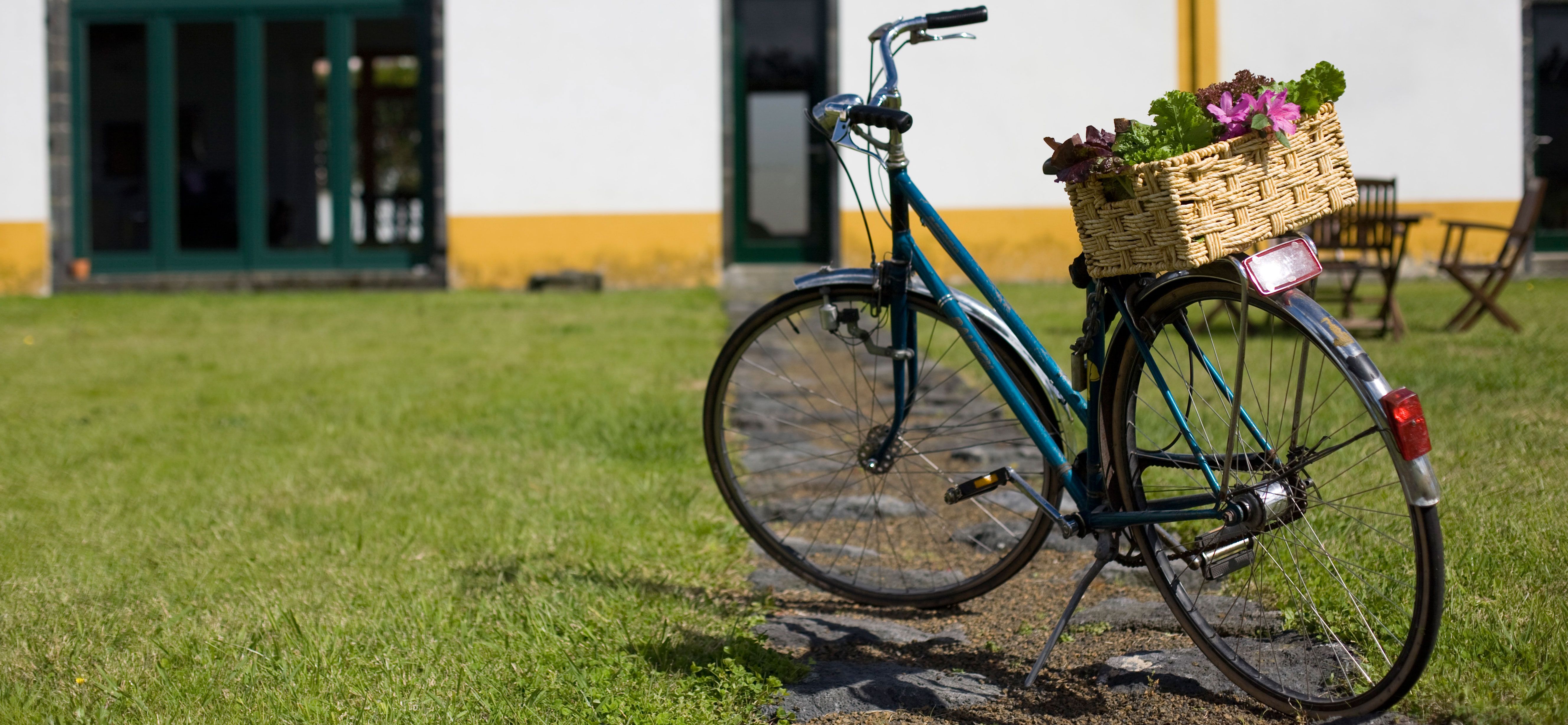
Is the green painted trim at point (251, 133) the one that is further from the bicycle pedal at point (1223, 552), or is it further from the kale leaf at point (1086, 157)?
the bicycle pedal at point (1223, 552)

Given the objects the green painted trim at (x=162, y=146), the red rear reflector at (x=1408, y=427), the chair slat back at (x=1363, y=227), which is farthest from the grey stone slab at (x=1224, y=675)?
the green painted trim at (x=162, y=146)

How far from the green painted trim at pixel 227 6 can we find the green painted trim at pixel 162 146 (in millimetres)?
160

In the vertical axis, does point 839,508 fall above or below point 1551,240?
below

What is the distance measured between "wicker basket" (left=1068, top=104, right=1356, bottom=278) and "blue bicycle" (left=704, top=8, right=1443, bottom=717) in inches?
2.8

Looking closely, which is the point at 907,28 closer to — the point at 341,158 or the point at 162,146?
the point at 341,158

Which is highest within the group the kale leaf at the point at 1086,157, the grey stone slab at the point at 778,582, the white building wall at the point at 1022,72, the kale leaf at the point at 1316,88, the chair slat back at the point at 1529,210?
the white building wall at the point at 1022,72

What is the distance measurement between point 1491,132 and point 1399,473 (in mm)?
12499

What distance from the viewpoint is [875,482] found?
337cm

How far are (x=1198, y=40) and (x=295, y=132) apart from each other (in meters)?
9.39

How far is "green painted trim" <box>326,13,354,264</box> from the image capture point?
1284cm

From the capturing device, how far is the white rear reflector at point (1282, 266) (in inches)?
76.3

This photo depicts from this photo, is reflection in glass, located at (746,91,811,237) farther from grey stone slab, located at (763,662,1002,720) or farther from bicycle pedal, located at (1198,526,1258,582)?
bicycle pedal, located at (1198,526,1258,582)

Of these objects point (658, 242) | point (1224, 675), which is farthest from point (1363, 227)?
point (658, 242)

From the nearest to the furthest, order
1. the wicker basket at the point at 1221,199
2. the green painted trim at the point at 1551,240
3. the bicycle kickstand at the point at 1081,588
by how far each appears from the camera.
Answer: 1. the wicker basket at the point at 1221,199
2. the bicycle kickstand at the point at 1081,588
3. the green painted trim at the point at 1551,240
